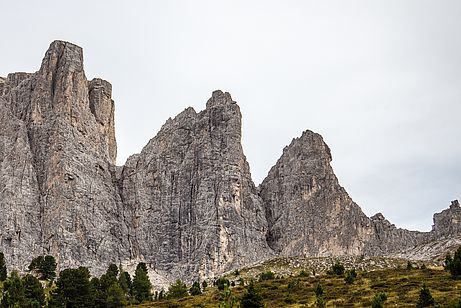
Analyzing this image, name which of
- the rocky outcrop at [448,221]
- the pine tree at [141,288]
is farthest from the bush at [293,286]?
the rocky outcrop at [448,221]

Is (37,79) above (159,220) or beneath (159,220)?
above

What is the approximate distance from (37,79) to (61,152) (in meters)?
28.7

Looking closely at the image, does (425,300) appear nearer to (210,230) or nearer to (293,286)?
(293,286)

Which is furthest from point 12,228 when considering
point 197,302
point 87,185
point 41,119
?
point 197,302

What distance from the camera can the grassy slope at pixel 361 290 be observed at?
79.2 metres

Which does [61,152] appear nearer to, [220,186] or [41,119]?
[41,119]

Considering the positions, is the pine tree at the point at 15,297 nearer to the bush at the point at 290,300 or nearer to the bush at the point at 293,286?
the bush at the point at 290,300

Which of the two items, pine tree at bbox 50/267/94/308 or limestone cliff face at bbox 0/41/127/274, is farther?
limestone cliff face at bbox 0/41/127/274

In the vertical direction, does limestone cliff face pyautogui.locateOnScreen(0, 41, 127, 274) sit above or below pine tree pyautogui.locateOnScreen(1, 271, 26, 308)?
above

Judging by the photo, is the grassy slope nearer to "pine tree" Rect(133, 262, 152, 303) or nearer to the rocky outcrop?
"pine tree" Rect(133, 262, 152, 303)

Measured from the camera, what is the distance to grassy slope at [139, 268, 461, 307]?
7925 centimetres

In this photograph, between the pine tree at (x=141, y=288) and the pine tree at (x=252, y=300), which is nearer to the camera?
the pine tree at (x=252, y=300)

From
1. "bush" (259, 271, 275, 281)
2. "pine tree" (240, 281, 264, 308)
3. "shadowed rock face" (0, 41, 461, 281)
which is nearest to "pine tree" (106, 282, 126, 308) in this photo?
"bush" (259, 271, 275, 281)

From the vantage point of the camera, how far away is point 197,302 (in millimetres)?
97438
